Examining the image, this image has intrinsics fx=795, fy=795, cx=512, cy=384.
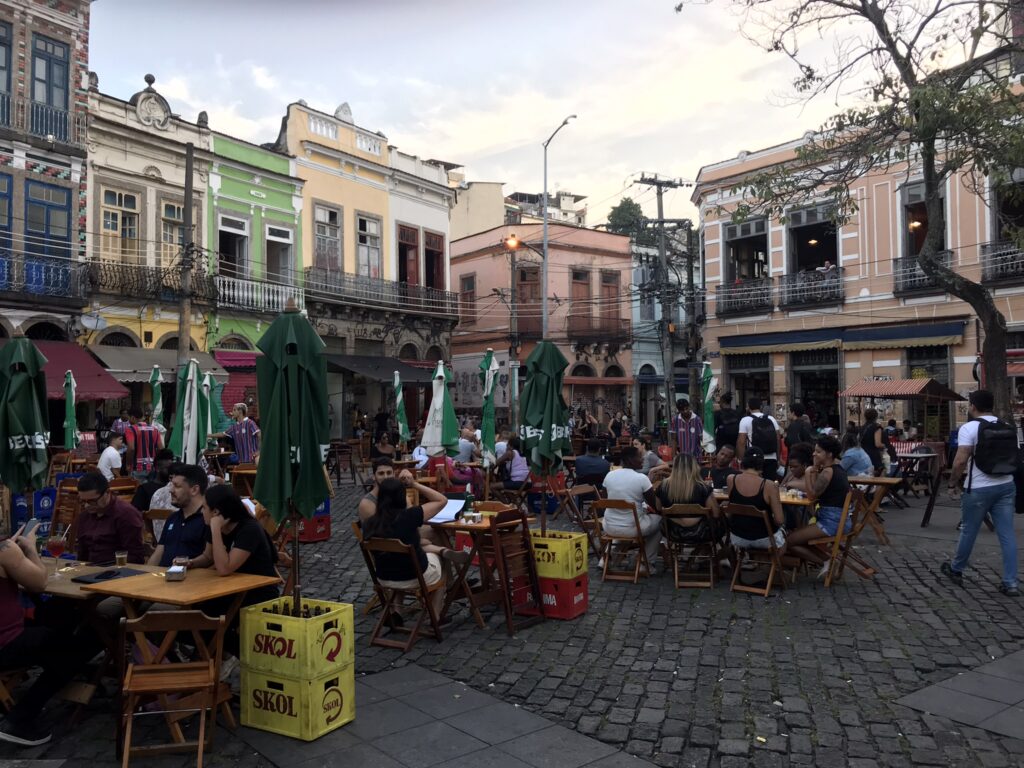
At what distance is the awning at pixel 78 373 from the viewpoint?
17.0 metres

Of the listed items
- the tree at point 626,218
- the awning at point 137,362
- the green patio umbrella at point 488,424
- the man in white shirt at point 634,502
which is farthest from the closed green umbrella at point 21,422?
the tree at point 626,218

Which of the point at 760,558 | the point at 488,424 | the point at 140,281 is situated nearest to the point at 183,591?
the point at 760,558

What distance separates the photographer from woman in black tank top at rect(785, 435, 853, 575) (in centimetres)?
746

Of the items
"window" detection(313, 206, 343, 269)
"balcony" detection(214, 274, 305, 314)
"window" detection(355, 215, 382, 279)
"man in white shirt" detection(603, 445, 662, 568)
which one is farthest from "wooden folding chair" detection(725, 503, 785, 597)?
"window" detection(355, 215, 382, 279)

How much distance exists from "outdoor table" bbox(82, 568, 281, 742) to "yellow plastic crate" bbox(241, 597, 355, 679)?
14 cm

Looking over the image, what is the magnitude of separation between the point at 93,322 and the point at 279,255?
692 centimetres

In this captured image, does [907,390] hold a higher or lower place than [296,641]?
higher

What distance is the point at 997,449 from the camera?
23.2 feet

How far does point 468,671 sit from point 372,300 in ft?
73.8

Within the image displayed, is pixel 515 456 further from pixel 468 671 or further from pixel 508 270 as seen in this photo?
pixel 508 270

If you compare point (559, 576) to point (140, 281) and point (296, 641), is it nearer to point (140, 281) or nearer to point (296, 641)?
point (296, 641)

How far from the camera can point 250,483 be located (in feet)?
35.1

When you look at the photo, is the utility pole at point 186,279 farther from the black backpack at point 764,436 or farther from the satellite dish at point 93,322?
the black backpack at point 764,436

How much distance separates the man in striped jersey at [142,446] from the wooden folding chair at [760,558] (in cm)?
1030
